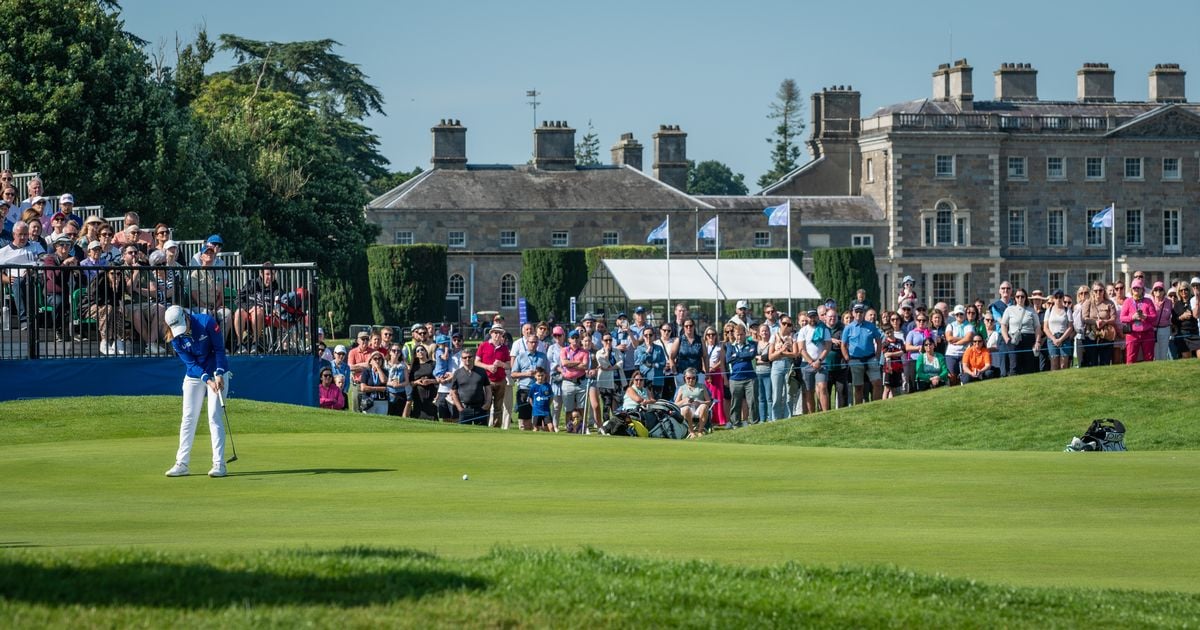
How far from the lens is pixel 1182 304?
29656 mm

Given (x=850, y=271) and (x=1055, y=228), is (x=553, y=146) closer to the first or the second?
(x=850, y=271)

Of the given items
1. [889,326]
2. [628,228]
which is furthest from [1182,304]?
[628,228]

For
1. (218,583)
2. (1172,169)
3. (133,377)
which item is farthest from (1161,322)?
(1172,169)

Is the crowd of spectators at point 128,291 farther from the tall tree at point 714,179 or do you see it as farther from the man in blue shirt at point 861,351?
the tall tree at point 714,179

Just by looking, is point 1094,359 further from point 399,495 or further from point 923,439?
point 399,495

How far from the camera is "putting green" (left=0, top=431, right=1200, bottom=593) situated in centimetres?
1045

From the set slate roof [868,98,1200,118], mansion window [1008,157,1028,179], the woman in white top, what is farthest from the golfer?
mansion window [1008,157,1028,179]

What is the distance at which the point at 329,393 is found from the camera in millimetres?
25859

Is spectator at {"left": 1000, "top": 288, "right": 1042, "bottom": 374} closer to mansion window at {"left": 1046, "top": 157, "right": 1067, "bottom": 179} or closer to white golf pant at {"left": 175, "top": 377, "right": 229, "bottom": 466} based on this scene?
white golf pant at {"left": 175, "top": 377, "right": 229, "bottom": 466}

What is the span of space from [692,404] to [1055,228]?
253 feet

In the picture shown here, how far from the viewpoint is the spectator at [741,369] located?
90.1 ft

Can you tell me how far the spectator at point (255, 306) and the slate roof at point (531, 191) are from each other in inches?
2757

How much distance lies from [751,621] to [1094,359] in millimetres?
23075

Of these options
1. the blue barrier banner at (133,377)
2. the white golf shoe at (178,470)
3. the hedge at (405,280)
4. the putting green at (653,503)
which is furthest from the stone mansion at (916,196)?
the white golf shoe at (178,470)
